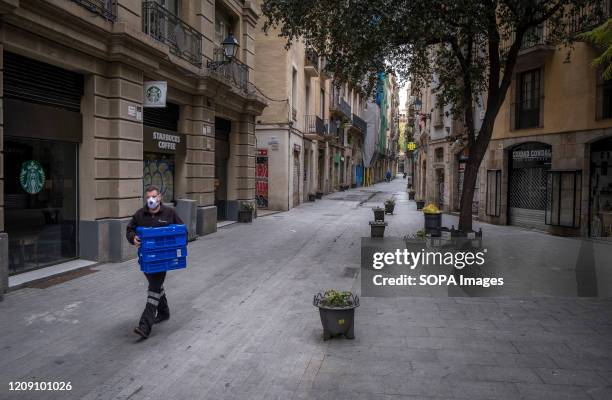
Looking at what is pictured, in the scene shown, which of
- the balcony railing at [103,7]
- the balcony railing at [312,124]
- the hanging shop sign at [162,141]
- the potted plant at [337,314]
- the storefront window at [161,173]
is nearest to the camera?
the potted plant at [337,314]

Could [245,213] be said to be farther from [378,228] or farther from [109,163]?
[109,163]

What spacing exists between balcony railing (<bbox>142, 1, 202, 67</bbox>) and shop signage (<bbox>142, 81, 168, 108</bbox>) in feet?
4.29

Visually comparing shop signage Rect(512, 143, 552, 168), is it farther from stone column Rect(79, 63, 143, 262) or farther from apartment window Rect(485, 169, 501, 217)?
stone column Rect(79, 63, 143, 262)

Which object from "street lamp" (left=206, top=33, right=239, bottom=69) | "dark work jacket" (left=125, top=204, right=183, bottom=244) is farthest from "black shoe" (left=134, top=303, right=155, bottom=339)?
"street lamp" (left=206, top=33, right=239, bottom=69)

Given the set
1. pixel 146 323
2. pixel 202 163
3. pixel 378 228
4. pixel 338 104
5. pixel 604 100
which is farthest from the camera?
pixel 338 104

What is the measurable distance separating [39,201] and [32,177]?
0.51 metres

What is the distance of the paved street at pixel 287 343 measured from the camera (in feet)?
16.1

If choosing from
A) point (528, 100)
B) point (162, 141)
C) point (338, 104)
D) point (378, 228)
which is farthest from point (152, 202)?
point (338, 104)

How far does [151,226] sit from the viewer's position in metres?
6.54

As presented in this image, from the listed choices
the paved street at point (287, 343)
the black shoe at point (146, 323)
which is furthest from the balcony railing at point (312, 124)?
the black shoe at point (146, 323)

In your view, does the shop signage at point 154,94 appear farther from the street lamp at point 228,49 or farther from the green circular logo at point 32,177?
the street lamp at point 228,49

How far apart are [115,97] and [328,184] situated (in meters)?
30.4

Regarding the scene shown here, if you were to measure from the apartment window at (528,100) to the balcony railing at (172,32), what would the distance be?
12.0 metres

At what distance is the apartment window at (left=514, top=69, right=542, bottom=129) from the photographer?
61.0ft
